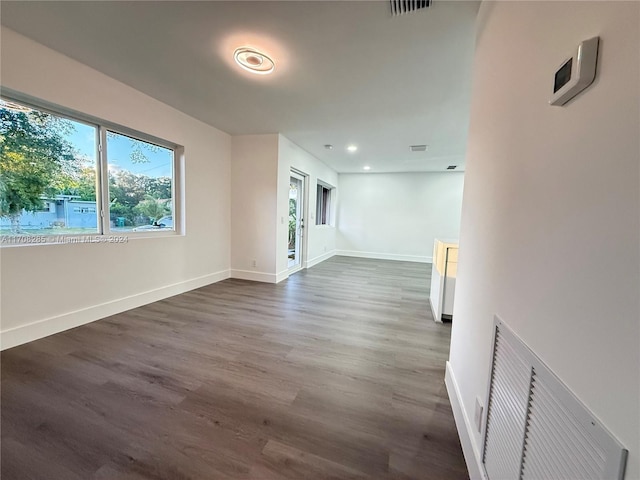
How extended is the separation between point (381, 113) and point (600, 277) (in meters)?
3.20

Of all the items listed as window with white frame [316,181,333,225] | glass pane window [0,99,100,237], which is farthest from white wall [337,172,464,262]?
glass pane window [0,99,100,237]

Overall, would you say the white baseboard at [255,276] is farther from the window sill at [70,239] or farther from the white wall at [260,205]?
the window sill at [70,239]

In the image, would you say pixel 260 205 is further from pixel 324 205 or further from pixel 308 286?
pixel 324 205

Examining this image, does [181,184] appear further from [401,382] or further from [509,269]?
[509,269]

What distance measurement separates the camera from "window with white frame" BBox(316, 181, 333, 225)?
7.10 metres

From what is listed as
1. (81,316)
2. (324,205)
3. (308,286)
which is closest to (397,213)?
(324,205)

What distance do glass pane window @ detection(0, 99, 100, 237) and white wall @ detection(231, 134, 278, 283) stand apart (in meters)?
2.05

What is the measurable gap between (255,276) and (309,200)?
2.04 m

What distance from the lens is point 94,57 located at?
7.67 ft

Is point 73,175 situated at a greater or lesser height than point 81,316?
greater

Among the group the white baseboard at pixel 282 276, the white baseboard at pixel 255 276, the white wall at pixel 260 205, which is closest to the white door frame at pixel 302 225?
the white baseboard at pixel 282 276

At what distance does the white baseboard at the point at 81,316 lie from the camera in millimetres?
2205

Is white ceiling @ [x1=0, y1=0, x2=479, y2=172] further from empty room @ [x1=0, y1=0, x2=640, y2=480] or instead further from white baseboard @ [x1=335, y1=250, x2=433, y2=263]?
white baseboard @ [x1=335, y1=250, x2=433, y2=263]

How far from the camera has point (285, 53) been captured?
6.98 feet
